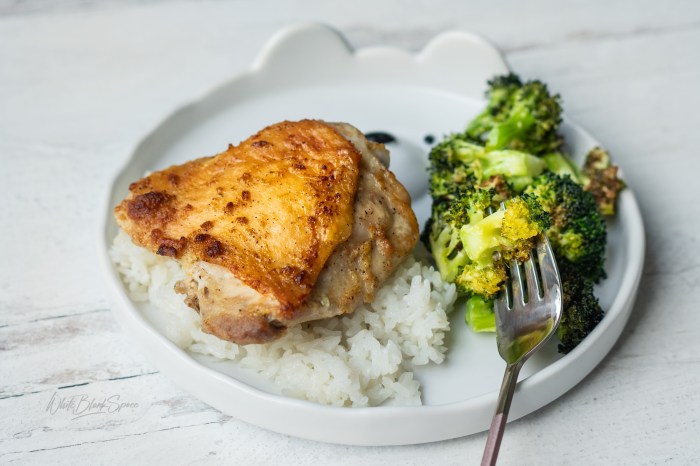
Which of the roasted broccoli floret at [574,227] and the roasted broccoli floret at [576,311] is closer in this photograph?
the roasted broccoli floret at [576,311]

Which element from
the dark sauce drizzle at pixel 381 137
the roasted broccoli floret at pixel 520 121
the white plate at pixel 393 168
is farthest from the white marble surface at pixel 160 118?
the dark sauce drizzle at pixel 381 137

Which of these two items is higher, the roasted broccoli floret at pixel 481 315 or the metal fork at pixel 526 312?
the metal fork at pixel 526 312

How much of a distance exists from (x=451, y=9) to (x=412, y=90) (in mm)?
1717

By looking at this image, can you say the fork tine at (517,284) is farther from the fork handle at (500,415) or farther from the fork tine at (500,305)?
the fork handle at (500,415)

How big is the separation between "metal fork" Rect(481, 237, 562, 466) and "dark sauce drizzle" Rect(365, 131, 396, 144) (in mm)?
1472

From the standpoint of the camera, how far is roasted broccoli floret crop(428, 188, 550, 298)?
3.51m

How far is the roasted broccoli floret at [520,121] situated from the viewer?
443 cm

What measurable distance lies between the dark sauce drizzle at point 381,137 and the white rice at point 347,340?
1.17 metres

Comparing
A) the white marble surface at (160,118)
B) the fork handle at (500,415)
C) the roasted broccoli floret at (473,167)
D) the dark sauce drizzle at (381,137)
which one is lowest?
the white marble surface at (160,118)

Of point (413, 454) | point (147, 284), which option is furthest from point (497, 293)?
point (147, 284)

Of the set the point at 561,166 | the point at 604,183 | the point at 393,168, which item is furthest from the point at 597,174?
the point at 393,168

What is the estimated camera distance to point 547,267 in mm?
3514

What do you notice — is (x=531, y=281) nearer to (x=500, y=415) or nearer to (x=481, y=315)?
(x=481, y=315)

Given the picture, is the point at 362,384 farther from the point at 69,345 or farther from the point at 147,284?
the point at 69,345
